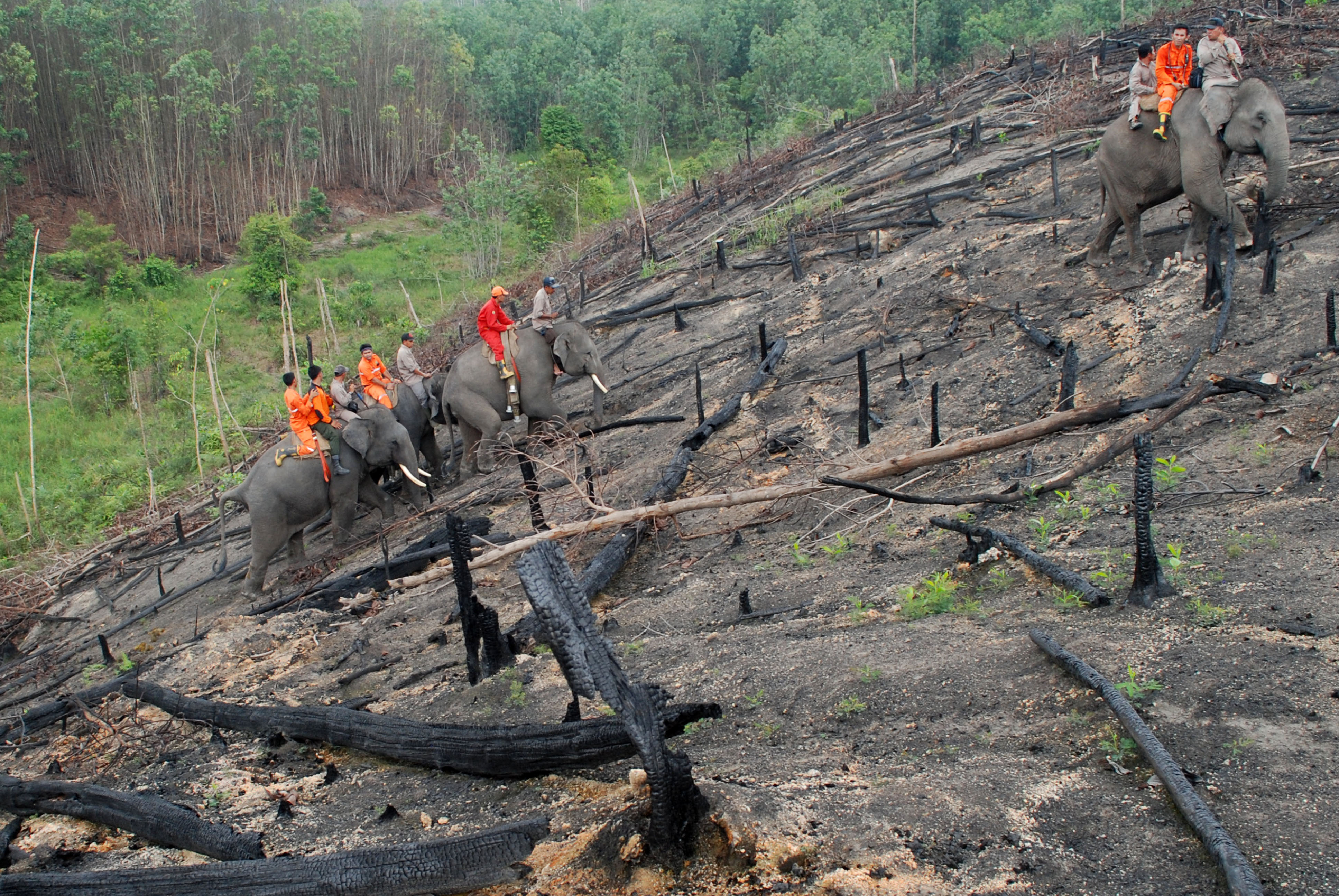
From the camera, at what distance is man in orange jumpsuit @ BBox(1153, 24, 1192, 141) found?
933 centimetres

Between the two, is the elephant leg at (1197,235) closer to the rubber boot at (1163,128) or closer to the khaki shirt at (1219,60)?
→ the rubber boot at (1163,128)

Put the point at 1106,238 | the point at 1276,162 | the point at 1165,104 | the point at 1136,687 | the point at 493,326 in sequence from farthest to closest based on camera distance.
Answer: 1. the point at 493,326
2. the point at 1106,238
3. the point at 1165,104
4. the point at 1276,162
5. the point at 1136,687

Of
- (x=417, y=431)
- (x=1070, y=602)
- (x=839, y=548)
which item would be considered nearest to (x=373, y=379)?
(x=417, y=431)

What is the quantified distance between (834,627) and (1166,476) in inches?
85.5

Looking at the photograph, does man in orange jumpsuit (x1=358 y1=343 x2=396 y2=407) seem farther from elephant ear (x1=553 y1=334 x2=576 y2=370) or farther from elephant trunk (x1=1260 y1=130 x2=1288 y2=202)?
elephant trunk (x1=1260 y1=130 x2=1288 y2=202)

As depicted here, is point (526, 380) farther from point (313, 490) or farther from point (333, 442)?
point (313, 490)

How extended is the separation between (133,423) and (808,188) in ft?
49.5

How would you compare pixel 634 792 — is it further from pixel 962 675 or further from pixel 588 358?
pixel 588 358

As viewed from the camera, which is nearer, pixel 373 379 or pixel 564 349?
pixel 564 349

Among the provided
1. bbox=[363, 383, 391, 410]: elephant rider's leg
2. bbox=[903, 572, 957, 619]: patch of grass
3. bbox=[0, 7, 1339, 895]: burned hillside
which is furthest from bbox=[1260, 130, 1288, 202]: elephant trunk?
bbox=[363, 383, 391, 410]: elephant rider's leg

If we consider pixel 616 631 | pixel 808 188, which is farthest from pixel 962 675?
pixel 808 188

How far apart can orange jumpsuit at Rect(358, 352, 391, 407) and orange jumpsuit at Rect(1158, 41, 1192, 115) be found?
8.90 m

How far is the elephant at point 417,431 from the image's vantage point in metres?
12.1

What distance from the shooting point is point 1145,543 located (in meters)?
4.74
